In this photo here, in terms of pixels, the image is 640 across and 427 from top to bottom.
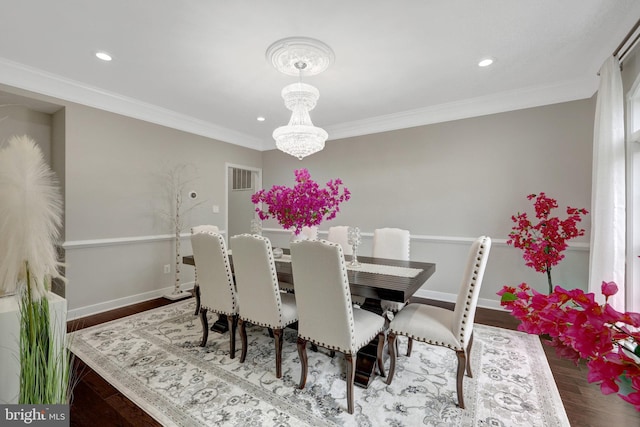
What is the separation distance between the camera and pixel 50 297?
1062 mm

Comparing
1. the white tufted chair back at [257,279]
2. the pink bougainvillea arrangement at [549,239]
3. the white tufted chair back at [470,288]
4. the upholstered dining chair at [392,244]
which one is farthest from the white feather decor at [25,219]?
the pink bougainvillea arrangement at [549,239]

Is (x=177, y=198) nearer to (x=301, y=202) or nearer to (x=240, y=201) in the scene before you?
(x=240, y=201)

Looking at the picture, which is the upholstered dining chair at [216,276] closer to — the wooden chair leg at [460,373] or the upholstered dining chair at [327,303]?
the upholstered dining chair at [327,303]

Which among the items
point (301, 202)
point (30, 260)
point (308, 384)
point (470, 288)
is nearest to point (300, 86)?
point (301, 202)

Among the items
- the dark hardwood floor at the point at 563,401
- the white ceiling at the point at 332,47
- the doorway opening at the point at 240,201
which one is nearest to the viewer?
the dark hardwood floor at the point at 563,401

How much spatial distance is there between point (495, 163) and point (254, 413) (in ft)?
12.0

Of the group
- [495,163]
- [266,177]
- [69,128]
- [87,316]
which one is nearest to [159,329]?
[87,316]

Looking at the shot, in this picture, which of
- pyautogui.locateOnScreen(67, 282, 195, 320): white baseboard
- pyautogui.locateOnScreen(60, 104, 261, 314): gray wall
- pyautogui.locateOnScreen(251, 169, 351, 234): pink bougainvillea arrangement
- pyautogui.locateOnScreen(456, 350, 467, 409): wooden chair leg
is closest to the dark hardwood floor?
pyautogui.locateOnScreen(456, 350, 467, 409): wooden chair leg

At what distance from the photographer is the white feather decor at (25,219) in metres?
0.89

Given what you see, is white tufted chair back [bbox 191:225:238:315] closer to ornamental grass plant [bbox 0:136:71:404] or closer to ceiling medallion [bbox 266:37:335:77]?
ornamental grass plant [bbox 0:136:71:404]

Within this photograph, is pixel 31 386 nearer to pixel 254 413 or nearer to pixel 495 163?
pixel 254 413

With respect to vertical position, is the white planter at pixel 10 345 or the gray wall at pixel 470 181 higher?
the gray wall at pixel 470 181

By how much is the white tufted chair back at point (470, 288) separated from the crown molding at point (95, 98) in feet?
13.3

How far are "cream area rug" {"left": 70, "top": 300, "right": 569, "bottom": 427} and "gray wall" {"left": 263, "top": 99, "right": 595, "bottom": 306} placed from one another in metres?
1.12
